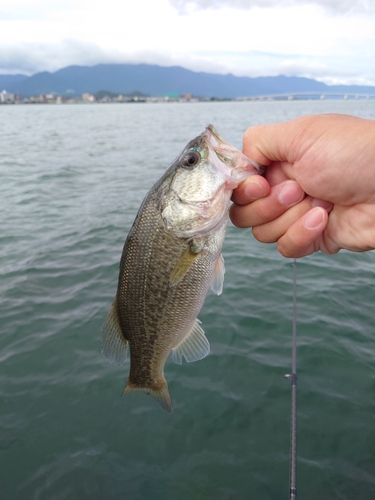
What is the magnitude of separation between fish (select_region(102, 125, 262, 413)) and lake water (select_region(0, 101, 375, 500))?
216 centimetres

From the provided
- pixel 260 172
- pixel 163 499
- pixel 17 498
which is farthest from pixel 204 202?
pixel 17 498

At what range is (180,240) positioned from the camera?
278 centimetres

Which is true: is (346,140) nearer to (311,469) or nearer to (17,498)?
(311,469)

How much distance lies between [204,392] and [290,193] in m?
3.48

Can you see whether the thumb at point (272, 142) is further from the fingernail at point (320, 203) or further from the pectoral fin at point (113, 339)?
the pectoral fin at point (113, 339)

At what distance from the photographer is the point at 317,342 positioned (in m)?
6.03

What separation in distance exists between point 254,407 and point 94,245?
6476 mm

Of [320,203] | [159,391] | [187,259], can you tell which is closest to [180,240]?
[187,259]

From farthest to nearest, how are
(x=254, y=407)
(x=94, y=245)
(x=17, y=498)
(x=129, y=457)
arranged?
(x=94, y=245)
(x=254, y=407)
(x=129, y=457)
(x=17, y=498)

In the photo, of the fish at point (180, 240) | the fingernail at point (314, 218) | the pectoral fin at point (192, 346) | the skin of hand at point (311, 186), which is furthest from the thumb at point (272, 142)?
the pectoral fin at point (192, 346)

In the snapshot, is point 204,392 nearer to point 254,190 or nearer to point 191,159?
point 254,190

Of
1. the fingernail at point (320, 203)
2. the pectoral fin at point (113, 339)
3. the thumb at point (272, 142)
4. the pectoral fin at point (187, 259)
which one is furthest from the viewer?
the pectoral fin at point (113, 339)

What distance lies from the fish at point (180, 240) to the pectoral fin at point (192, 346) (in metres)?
0.20

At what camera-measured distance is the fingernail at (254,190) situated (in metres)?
2.80
